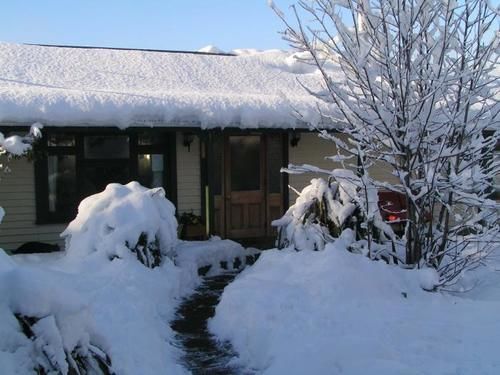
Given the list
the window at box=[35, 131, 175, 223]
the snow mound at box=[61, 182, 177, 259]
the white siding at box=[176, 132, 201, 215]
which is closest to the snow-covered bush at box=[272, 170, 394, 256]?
the snow mound at box=[61, 182, 177, 259]

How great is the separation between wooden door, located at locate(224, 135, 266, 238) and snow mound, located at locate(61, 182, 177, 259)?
3566 millimetres

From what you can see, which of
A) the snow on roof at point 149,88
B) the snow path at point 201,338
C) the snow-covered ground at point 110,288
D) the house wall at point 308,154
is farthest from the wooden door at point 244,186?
the snow path at point 201,338

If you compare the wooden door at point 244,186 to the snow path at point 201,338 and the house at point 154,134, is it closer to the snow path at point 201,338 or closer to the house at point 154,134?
the house at point 154,134

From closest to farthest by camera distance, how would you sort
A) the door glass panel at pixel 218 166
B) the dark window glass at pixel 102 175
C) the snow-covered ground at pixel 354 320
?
the snow-covered ground at pixel 354 320 < the dark window glass at pixel 102 175 < the door glass panel at pixel 218 166

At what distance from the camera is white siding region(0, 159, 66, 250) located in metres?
10.0

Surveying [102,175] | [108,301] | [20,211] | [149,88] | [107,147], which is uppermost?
[149,88]

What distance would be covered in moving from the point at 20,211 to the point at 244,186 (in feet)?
14.3

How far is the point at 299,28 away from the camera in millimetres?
5992

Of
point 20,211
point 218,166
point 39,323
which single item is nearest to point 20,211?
point 20,211

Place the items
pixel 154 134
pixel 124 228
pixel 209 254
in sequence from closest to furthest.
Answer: pixel 124 228 < pixel 209 254 < pixel 154 134

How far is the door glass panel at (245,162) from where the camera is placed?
11.7m

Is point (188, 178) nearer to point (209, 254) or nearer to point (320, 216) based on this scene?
point (209, 254)

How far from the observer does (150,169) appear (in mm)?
11180

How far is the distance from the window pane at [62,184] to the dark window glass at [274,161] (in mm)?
3917
